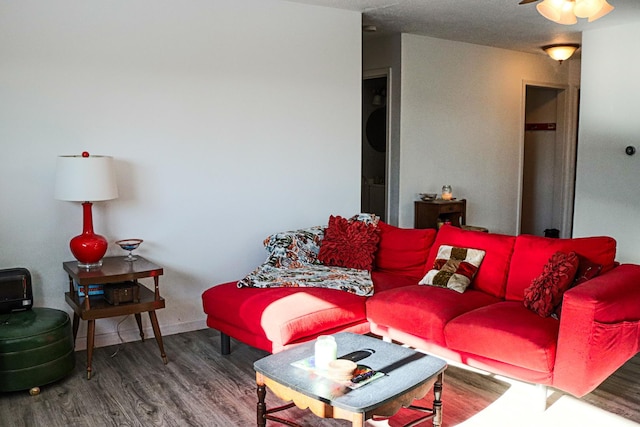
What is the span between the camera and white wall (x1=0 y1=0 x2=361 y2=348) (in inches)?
145

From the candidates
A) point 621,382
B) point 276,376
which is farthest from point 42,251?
point 621,382

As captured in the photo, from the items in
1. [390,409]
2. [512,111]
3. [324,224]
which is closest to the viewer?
[390,409]

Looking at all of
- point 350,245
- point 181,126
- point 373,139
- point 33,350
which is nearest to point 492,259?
point 350,245

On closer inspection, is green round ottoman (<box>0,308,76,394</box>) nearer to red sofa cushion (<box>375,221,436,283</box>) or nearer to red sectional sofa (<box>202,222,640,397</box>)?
red sectional sofa (<box>202,222,640,397</box>)

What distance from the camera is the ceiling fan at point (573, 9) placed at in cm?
278

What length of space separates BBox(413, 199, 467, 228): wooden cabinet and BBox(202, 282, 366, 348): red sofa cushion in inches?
95.3

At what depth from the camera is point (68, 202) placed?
12.5 feet

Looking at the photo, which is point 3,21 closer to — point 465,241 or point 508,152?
point 465,241

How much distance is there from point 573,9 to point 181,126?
2636mm

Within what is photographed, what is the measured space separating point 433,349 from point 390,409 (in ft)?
3.62

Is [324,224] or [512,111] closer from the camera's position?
[324,224]

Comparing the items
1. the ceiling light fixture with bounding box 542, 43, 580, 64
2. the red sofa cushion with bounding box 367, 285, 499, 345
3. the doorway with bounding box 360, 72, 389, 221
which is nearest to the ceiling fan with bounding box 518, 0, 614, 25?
the red sofa cushion with bounding box 367, 285, 499, 345

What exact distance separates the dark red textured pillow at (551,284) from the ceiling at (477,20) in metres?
2.45

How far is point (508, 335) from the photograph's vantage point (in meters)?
2.89
